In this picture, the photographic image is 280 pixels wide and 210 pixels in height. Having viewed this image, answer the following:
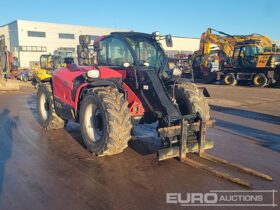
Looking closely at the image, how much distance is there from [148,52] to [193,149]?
2337mm

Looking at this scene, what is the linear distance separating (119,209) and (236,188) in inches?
66.2

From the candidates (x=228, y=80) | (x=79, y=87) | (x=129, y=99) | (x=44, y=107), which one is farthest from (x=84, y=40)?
(x=228, y=80)

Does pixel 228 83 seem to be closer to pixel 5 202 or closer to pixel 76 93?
pixel 76 93

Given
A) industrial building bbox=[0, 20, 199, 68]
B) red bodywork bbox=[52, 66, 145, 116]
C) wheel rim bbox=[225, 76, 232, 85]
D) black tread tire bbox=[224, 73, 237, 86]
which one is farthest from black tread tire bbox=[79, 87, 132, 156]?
industrial building bbox=[0, 20, 199, 68]

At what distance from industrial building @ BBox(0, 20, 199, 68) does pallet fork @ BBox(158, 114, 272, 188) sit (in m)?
42.6

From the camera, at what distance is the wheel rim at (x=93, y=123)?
5.54 meters

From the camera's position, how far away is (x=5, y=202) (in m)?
3.75

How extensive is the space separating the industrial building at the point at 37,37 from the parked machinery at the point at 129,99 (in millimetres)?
41324

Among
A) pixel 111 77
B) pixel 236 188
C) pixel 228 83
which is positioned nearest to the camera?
pixel 236 188

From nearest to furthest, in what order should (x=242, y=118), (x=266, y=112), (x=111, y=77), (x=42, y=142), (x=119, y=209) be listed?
(x=119, y=209) < (x=111, y=77) < (x=42, y=142) < (x=242, y=118) < (x=266, y=112)

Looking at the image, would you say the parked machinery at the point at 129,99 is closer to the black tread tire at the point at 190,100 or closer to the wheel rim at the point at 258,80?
the black tread tire at the point at 190,100

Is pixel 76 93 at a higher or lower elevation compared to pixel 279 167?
higher

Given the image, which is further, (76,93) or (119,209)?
(76,93)

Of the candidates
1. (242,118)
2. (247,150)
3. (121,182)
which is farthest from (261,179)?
(242,118)
